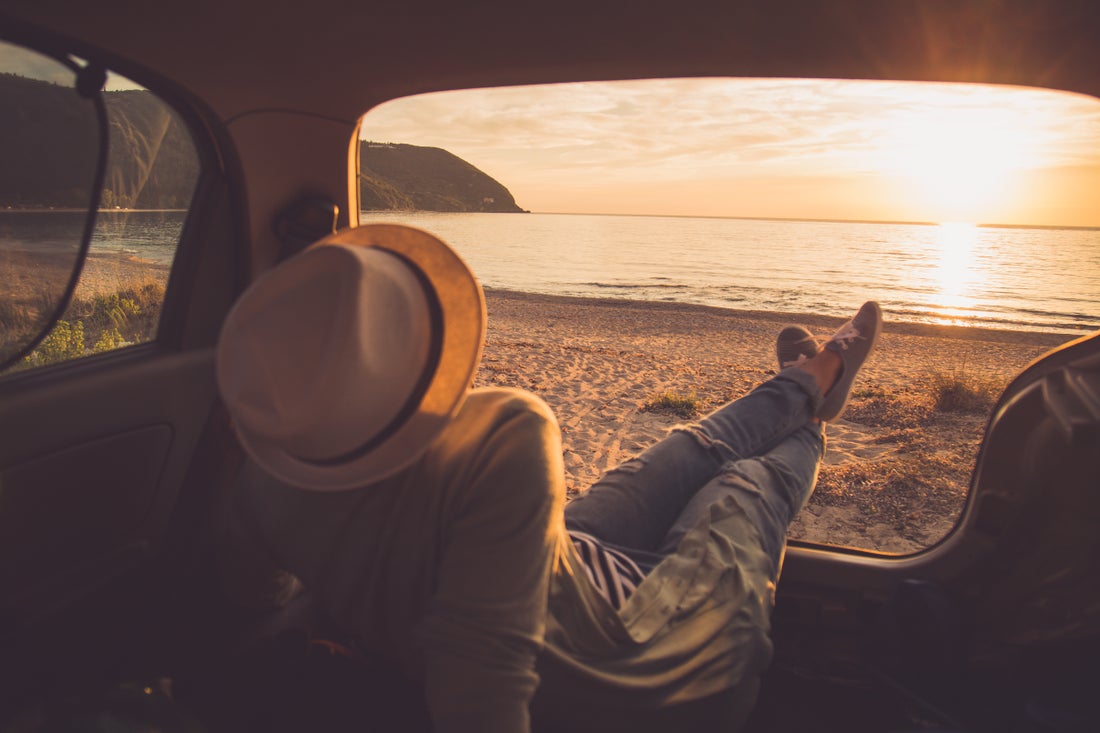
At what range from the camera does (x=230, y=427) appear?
6.50 feet

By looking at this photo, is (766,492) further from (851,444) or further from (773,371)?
(773,371)

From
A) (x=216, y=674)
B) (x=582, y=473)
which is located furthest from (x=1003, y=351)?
(x=216, y=674)

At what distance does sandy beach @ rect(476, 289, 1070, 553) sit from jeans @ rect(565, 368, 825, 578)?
1834 millimetres

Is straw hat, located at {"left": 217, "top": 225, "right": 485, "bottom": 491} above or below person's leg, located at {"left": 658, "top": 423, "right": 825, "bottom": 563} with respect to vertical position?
above

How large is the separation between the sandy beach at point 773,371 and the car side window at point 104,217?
298 cm

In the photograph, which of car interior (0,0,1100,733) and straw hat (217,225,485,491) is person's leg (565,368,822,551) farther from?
straw hat (217,225,485,491)

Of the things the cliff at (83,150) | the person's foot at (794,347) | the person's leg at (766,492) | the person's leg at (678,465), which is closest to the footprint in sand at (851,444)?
the person's foot at (794,347)

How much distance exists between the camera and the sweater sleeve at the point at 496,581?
0.89 meters

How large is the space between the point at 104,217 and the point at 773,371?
8.47 m

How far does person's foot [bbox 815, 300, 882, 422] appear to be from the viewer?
2711 millimetres

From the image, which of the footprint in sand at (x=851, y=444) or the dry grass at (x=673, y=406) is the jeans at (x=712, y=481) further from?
the dry grass at (x=673, y=406)

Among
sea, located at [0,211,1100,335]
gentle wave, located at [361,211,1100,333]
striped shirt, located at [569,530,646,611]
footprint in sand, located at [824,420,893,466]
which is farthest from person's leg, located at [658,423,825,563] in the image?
gentle wave, located at [361,211,1100,333]

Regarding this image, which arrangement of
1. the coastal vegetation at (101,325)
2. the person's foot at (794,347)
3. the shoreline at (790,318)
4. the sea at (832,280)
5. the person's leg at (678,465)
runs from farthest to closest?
the sea at (832,280) → the shoreline at (790,318) → the person's foot at (794,347) → the person's leg at (678,465) → the coastal vegetation at (101,325)

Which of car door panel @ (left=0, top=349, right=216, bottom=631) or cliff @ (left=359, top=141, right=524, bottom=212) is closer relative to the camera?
car door panel @ (left=0, top=349, right=216, bottom=631)
